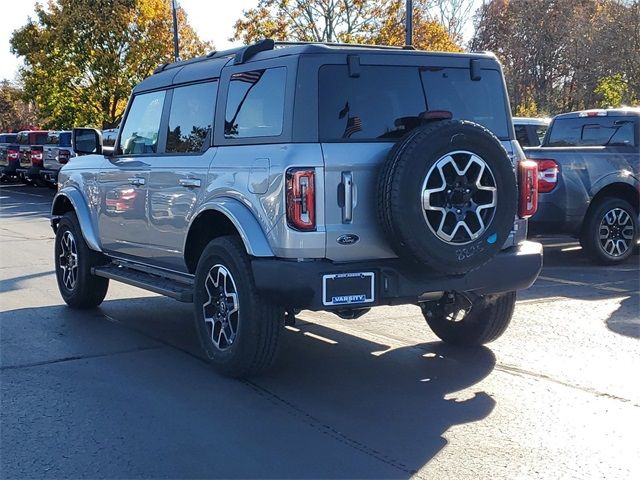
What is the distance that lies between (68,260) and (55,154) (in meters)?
19.5

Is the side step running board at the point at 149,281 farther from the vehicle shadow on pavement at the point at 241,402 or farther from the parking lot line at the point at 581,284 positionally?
the parking lot line at the point at 581,284

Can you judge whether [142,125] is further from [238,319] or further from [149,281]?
[238,319]

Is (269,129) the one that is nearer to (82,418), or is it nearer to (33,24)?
(82,418)

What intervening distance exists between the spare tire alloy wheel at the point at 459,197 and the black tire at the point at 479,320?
0.91 metres

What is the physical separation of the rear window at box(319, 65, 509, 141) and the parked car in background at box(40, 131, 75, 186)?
21447 mm

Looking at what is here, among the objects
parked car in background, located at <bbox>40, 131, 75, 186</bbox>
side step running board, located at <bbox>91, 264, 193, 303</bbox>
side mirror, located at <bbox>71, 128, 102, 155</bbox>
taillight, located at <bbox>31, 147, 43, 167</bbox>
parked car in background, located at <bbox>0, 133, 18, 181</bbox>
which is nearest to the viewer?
side step running board, located at <bbox>91, 264, 193, 303</bbox>

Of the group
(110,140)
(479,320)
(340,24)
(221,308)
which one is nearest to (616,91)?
(340,24)

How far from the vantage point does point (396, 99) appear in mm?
5301

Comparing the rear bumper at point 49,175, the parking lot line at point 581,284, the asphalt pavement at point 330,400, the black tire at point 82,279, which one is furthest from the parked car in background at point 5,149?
the parking lot line at point 581,284

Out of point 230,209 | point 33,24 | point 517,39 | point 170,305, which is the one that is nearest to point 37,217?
point 170,305

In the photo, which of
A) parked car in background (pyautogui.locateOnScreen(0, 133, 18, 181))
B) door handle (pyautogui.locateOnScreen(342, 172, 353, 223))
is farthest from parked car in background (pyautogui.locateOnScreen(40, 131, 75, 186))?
door handle (pyautogui.locateOnScreen(342, 172, 353, 223))

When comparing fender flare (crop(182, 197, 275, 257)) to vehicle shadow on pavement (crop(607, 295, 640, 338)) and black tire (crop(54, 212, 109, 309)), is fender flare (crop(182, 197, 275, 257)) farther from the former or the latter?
vehicle shadow on pavement (crop(607, 295, 640, 338))

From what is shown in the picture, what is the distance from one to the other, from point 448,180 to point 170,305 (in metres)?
4.11

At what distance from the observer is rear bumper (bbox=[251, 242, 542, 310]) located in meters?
4.82
